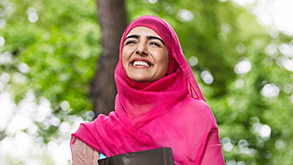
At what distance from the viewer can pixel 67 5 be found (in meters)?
8.87

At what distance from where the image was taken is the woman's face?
2049mm

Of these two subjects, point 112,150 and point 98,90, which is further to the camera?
point 98,90

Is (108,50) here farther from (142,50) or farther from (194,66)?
(194,66)

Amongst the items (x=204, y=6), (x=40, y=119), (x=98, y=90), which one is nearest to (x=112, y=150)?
(x=98, y=90)

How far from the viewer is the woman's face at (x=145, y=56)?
2049 mm

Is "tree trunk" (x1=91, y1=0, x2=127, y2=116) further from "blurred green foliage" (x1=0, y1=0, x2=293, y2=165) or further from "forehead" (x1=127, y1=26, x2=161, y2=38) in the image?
"forehead" (x1=127, y1=26, x2=161, y2=38)

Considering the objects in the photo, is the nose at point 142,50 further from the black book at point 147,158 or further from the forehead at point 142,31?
the black book at point 147,158

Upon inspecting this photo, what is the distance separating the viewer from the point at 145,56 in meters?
2.05

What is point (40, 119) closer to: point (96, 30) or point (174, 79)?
point (96, 30)

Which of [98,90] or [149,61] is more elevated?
[98,90]

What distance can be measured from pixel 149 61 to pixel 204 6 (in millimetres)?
8818

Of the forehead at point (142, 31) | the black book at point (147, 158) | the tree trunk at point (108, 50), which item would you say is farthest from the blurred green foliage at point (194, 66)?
the black book at point (147, 158)

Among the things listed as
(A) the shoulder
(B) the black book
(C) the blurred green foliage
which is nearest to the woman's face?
(A) the shoulder

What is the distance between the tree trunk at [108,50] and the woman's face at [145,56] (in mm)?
3828
